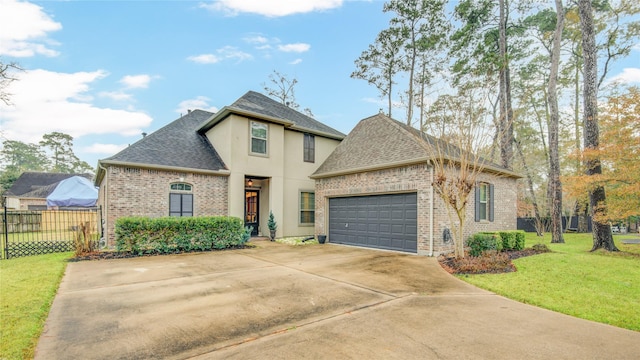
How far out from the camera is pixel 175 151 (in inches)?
491

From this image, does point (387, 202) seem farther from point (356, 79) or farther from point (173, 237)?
point (356, 79)

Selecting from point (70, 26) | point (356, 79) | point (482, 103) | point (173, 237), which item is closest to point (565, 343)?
point (482, 103)

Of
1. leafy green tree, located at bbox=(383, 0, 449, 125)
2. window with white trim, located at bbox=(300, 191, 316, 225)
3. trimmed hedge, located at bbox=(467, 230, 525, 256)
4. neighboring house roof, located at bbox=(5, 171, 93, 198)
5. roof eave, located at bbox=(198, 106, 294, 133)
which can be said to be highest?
leafy green tree, located at bbox=(383, 0, 449, 125)

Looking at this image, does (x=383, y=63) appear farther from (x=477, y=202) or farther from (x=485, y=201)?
(x=477, y=202)

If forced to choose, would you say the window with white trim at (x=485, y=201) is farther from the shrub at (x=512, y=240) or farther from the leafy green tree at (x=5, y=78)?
the leafy green tree at (x=5, y=78)

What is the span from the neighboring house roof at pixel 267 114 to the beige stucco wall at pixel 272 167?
0.31 m

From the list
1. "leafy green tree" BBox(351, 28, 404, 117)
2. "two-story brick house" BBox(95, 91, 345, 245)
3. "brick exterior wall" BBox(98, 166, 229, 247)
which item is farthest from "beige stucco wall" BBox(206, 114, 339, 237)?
"leafy green tree" BBox(351, 28, 404, 117)

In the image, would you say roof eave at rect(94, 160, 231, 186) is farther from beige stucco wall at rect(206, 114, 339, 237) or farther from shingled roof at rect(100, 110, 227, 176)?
beige stucco wall at rect(206, 114, 339, 237)

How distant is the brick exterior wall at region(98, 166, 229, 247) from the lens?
10.5 m

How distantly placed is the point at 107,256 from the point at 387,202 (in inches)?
366

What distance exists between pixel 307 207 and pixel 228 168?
15.1 feet

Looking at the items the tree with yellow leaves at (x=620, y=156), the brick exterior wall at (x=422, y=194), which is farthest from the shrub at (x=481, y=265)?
the tree with yellow leaves at (x=620, y=156)

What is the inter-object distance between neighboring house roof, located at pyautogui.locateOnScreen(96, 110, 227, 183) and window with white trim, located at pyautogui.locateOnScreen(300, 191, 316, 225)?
4312mm

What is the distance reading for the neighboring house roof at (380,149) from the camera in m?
10.1
